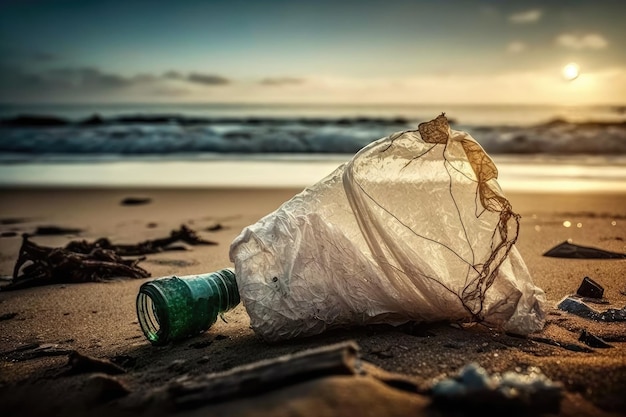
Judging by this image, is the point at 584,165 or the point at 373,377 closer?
the point at 373,377

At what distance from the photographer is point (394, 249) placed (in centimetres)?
267

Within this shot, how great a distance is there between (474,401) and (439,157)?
1.39 meters

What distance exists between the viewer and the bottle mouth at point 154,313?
8.40 ft

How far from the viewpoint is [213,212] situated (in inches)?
281

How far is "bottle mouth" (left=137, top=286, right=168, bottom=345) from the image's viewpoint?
256cm

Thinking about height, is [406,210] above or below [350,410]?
above

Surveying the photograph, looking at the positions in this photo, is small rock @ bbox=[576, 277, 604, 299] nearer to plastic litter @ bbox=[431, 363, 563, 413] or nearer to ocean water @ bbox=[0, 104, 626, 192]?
plastic litter @ bbox=[431, 363, 563, 413]

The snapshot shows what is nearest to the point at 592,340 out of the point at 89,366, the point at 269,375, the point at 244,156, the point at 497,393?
the point at 497,393

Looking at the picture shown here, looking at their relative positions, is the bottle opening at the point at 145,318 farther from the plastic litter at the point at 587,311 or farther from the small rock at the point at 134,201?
the small rock at the point at 134,201

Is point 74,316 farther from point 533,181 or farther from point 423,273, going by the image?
point 533,181

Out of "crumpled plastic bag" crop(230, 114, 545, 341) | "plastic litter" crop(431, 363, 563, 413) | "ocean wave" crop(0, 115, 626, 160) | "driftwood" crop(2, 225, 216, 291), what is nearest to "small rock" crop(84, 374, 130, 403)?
"crumpled plastic bag" crop(230, 114, 545, 341)

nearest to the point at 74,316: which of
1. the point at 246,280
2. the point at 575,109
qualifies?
the point at 246,280

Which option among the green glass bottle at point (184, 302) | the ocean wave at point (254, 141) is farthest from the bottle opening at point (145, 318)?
the ocean wave at point (254, 141)

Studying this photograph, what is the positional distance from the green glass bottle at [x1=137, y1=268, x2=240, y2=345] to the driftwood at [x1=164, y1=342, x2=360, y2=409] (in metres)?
0.70
